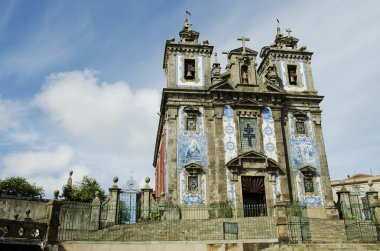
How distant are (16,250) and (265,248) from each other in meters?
9.55

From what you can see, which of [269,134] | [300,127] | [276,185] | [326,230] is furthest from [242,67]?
[326,230]

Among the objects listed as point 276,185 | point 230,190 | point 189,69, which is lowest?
point 230,190

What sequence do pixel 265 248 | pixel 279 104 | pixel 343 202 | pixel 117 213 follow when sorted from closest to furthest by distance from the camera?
pixel 265 248
pixel 117 213
pixel 343 202
pixel 279 104

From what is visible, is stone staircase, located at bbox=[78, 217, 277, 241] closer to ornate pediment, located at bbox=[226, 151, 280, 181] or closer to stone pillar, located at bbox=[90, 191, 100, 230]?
stone pillar, located at bbox=[90, 191, 100, 230]

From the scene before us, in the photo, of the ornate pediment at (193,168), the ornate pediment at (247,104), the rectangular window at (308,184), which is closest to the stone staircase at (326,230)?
the rectangular window at (308,184)

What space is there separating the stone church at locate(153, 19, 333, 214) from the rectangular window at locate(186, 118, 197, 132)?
0.07 m

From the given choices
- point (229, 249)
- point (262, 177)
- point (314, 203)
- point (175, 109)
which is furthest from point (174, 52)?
point (229, 249)

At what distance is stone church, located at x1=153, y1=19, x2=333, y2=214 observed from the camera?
77.5 feet

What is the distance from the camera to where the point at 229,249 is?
51.4 ft

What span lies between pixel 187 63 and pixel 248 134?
22.2 ft

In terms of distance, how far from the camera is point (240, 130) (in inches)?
989

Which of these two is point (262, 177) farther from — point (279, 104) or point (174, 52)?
point (174, 52)

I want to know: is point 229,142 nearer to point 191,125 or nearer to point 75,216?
point 191,125

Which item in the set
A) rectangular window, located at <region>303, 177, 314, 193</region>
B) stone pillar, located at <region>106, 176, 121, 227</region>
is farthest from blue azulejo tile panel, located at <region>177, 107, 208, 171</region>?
rectangular window, located at <region>303, 177, 314, 193</region>
